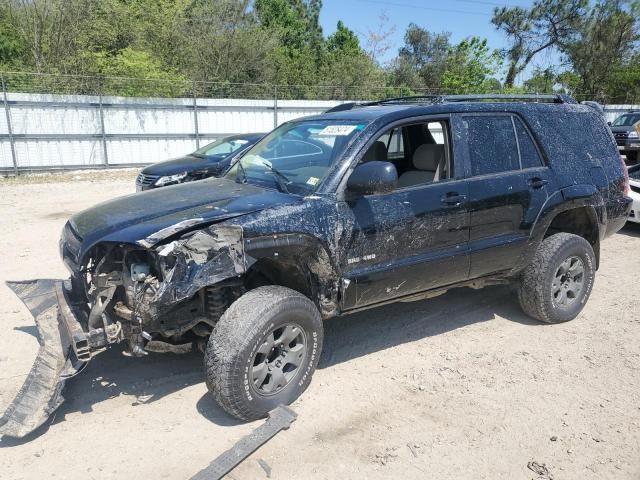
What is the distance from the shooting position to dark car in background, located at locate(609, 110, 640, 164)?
16719 mm

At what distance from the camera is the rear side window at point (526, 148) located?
4.50m

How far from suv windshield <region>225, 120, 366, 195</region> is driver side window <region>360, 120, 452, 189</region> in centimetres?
25

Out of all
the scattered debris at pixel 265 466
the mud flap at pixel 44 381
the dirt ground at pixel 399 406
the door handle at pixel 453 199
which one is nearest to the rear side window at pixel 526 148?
the door handle at pixel 453 199

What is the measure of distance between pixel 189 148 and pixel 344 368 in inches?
574

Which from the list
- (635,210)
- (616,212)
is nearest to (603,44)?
(635,210)

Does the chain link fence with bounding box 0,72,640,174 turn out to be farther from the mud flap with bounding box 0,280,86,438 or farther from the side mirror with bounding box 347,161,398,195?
the side mirror with bounding box 347,161,398,195

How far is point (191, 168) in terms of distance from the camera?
31.3 ft

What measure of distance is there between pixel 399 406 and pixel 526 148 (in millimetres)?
2467

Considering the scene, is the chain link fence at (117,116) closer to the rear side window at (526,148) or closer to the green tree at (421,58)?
the rear side window at (526,148)

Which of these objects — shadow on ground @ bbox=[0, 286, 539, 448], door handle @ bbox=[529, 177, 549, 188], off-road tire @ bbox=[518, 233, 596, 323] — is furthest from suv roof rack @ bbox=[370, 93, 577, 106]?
shadow on ground @ bbox=[0, 286, 539, 448]

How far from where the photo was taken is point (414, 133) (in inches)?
185

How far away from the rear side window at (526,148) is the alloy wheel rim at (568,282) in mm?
969

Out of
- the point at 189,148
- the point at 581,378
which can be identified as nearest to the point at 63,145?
the point at 189,148

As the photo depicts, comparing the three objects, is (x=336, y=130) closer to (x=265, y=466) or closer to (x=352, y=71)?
(x=265, y=466)
